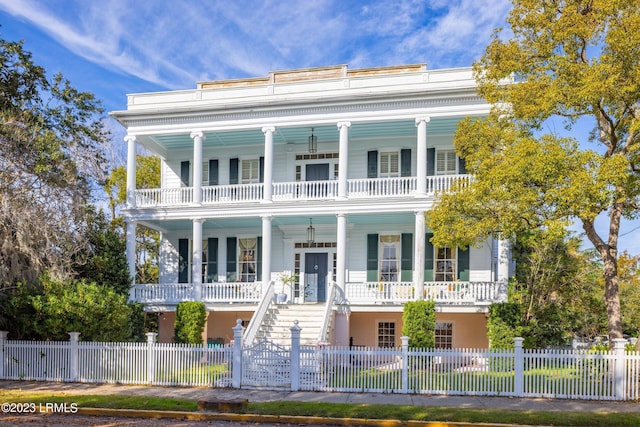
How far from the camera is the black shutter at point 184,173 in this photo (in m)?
22.5

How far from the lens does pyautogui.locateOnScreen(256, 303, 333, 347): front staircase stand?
54.6 feet

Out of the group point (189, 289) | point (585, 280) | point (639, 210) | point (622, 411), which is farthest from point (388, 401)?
point (585, 280)

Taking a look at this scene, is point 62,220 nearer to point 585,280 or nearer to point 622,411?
point 622,411

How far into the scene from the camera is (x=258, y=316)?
662 inches

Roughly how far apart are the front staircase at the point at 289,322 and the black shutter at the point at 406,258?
3517 mm

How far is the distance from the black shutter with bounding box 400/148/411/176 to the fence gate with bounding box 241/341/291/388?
929 centimetres

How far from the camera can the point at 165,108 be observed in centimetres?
2002

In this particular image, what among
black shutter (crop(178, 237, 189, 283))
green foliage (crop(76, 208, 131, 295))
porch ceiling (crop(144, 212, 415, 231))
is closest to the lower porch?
green foliage (crop(76, 208, 131, 295))

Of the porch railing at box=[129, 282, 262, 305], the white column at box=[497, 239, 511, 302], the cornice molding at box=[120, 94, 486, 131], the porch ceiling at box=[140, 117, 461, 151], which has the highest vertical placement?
the cornice molding at box=[120, 94, 486, 131]

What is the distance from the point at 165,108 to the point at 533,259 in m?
13.8

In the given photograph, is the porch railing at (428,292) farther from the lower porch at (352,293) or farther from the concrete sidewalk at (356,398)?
the concrete sidewalk at (356,398)

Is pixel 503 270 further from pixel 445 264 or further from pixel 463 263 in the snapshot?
pixel 445 264

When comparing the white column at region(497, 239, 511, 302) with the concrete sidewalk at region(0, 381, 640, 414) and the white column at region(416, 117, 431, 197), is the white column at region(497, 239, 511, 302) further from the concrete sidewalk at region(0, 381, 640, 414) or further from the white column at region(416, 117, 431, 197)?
the concrete sidewalk at region(0, 381, 640, 414)

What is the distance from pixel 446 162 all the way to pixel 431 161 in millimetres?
539
